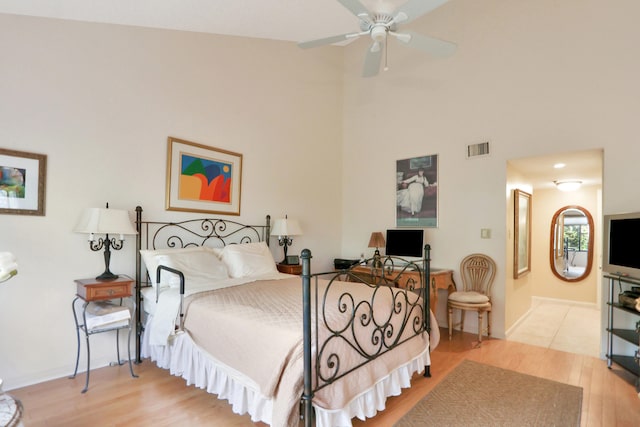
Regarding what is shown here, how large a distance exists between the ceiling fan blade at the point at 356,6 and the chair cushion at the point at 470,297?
3.14 meters

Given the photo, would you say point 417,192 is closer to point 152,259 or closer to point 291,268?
point 291,268

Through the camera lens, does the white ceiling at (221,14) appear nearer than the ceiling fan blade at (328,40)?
No

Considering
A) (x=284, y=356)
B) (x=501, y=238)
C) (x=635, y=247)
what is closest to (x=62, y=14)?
(x=284, y=356)

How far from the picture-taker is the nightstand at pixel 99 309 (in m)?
2.62

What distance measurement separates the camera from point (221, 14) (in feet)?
11.5

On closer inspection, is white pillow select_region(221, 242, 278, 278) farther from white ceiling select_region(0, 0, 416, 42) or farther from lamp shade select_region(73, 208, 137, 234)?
white ceiling select_region(0, 0, 416, 42)

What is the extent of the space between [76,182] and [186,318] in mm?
1623

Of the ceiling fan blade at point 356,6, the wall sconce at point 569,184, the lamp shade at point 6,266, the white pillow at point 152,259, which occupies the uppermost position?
the ceiling fan blade at point 356,6

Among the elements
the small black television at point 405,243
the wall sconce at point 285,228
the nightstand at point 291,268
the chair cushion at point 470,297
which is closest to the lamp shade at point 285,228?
the wall sconce at point 285,228

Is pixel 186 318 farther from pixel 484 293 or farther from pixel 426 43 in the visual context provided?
pixel 484 293

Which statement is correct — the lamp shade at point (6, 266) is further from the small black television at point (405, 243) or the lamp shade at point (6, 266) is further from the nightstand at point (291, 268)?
the small black television at point (405, 243)

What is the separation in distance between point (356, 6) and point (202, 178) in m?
2.44

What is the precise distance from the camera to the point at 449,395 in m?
2.51

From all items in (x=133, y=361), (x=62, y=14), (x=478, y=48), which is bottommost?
(x=133, y=361)
